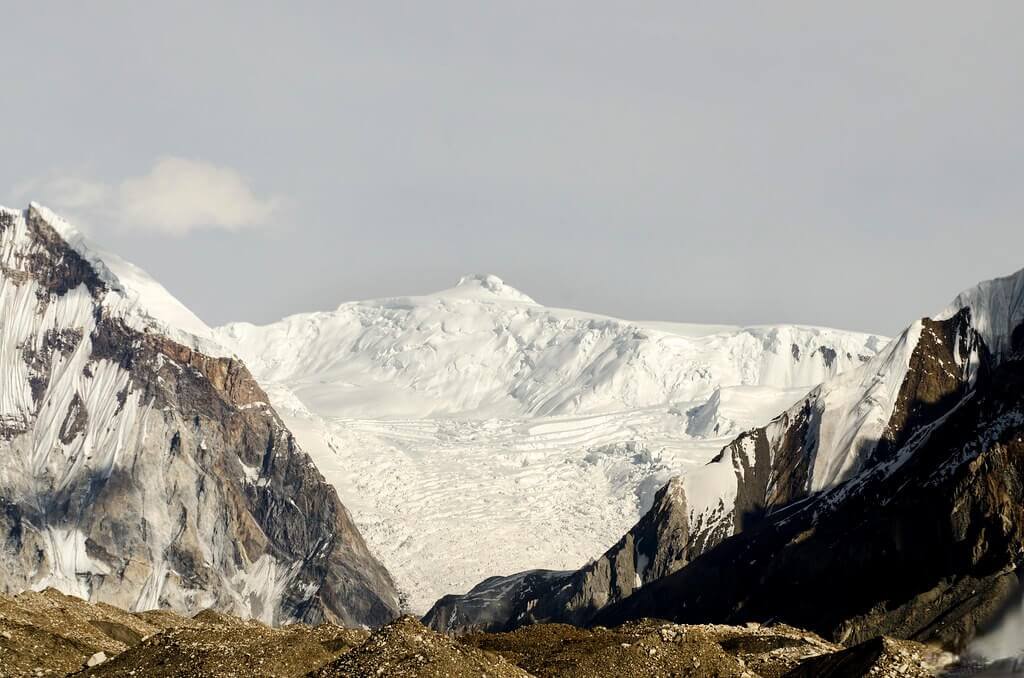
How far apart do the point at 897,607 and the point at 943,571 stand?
6.96m

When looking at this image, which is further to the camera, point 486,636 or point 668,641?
point 486,636

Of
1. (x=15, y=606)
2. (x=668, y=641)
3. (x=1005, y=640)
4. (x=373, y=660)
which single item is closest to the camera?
(x=373, y=660)

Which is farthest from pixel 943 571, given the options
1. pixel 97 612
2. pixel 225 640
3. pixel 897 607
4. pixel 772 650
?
pixel 225 640

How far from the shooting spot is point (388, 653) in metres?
70.7

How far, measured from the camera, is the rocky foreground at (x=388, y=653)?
7125 cm

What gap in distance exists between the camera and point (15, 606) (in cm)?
9350

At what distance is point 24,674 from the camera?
3120 inches

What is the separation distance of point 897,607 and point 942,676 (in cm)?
7366

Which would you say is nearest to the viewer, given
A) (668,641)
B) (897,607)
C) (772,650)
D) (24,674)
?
(24,674)

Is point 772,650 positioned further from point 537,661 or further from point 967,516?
point 967,516

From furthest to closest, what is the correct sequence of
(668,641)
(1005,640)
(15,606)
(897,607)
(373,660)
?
1. (897,607)
2. (1005,640)
3. (15,606)
4. (668,641)
5. (373,660)

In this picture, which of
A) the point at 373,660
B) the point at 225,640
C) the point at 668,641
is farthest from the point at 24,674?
the point at 668,641

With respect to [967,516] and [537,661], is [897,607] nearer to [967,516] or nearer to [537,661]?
[967,516]

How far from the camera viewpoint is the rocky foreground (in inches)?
2805
